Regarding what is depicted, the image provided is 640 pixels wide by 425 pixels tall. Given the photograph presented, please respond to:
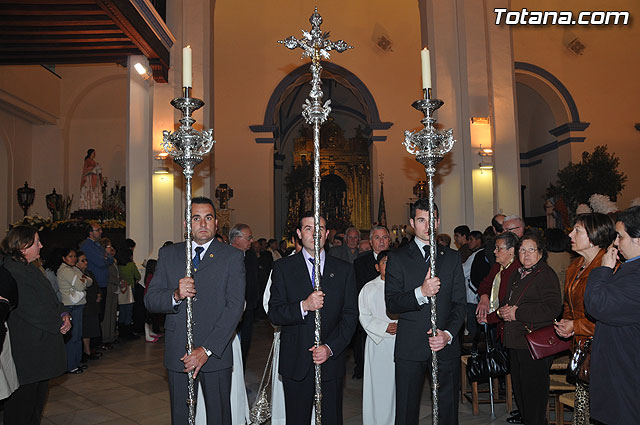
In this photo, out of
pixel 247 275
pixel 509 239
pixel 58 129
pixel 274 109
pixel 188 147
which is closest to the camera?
pixel 188 147

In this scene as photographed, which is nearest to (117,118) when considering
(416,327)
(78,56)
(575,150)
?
(78,56)

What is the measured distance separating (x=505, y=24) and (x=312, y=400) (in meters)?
8.53

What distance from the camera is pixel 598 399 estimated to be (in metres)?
2.99

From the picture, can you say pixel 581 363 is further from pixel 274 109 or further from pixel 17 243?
pixel 274 109

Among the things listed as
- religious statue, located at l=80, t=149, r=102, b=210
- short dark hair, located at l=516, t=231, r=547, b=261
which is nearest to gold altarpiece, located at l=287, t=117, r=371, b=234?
religious statue, located at l=80, t=149, r=102, b=210

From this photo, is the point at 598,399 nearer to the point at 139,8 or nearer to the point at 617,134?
the point at 139,8

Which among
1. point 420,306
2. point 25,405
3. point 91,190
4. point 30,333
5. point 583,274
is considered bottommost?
point 25,405

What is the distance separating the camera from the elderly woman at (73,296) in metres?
6.84

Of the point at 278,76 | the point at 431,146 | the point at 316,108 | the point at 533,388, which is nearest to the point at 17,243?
the point at 316,108

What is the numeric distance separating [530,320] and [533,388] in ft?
1.71

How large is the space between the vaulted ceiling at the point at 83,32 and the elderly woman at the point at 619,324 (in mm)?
7216

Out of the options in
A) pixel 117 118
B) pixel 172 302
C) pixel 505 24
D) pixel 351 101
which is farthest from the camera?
pixel 351 101

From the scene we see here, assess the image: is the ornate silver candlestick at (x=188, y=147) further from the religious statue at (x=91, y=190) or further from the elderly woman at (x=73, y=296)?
the religious statue at (x=91, y=190)

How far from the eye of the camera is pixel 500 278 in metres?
5.12
